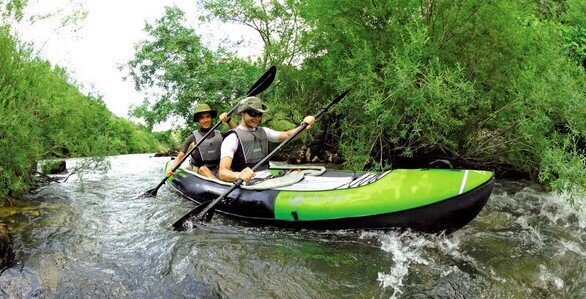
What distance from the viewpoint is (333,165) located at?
11.6m

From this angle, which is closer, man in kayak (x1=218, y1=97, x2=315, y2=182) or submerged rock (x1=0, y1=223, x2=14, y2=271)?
submerged rock (x1=0, y1=223, x2=14, y2=271)

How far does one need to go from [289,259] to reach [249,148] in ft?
6.93

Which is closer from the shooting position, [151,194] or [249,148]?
[249,148]

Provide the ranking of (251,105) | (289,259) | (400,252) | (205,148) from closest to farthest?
(289,259), (400,252), (251,105), (205,148)

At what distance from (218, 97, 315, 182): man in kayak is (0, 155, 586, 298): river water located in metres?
0.71

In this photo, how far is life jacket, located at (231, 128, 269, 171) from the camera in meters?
5.67

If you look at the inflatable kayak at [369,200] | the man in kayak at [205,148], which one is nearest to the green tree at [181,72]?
the man in kayak at [205,148]

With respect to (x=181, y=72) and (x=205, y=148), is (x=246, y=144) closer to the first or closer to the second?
(x=205, y=148)

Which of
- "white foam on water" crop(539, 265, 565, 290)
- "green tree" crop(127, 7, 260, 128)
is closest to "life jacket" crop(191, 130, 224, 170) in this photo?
"white foam on water" crop(539, 265, 565, 290)

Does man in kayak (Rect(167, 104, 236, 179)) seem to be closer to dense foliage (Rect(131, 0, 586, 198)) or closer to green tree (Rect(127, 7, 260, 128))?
dense foliage (Rect(131, 0, 586, 198))

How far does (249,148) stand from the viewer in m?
5.73

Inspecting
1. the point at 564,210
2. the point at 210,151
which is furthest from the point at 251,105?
the point at 564,210

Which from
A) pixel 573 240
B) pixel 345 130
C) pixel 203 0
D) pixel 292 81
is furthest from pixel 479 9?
pixel 203 0

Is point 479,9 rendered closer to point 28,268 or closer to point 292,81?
point 292,81
